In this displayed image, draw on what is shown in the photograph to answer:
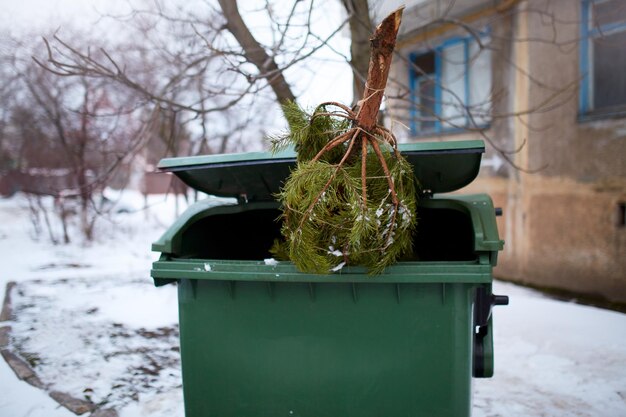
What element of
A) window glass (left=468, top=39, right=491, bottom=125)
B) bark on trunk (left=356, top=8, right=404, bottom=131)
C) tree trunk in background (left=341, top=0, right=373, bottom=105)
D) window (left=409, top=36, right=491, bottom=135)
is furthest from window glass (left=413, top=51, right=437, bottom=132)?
bark on trunk (left=356, top=8, right=404, bottom=131)

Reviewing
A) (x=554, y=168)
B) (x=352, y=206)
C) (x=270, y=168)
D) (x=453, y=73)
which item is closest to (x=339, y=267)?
(x=352, y=206)

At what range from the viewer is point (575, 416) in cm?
277

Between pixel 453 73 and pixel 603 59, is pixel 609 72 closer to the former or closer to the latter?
pixel 603 59

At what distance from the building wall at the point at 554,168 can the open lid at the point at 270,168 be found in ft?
11.0

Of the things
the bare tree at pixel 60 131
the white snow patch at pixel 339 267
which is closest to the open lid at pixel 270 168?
the white snow patch at pixel 339 267

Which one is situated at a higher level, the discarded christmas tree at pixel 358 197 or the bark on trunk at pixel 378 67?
the bark on trunk at pixel 378 67

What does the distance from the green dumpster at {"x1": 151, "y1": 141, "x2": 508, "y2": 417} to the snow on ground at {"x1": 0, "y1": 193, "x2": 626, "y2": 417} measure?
118 centimetres

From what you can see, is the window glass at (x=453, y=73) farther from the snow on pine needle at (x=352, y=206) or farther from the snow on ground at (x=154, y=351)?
the snow on pine needle at (x=352, y=206)

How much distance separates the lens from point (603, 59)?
5566 mm

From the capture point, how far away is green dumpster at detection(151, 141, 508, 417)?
1727mm

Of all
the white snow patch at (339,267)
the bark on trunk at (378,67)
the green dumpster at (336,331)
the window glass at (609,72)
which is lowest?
the green dumpster at (336,331)

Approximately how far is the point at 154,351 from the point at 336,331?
270 centimetres

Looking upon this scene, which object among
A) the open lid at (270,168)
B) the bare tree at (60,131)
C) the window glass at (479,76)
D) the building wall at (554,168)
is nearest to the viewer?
the open lid at (270,168)

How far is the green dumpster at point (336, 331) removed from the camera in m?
1.73
